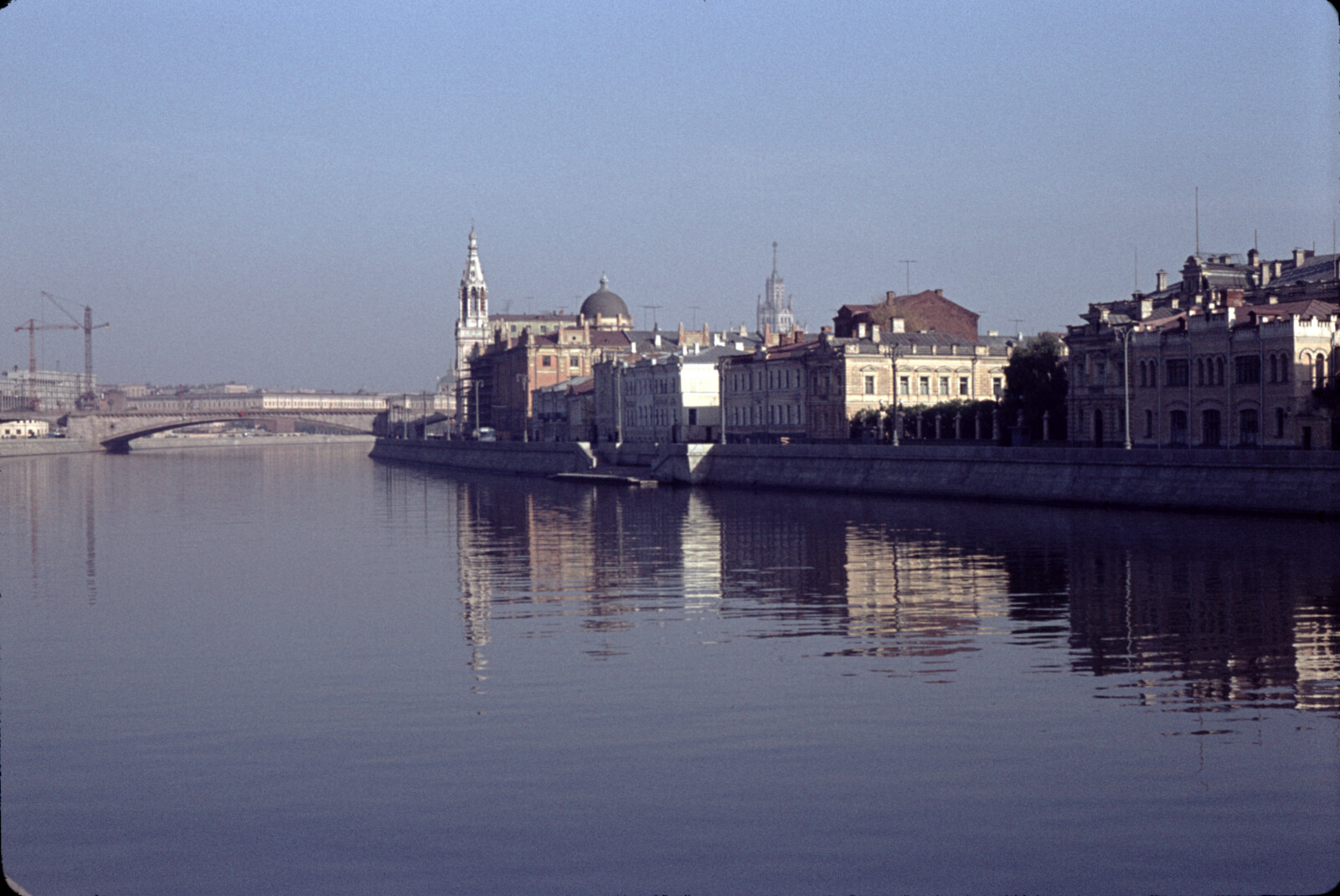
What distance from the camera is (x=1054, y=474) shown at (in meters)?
72.4

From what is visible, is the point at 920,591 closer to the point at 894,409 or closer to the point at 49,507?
the point at 894,409

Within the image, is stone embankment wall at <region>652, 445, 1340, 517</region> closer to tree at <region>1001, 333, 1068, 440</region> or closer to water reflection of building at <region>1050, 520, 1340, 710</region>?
water reflection of building at <region>1050, 520, 1340, 710</region>

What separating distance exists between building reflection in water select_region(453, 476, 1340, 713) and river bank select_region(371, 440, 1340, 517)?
5.01 ft

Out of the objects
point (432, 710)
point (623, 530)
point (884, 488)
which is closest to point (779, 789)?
point (432, 710)

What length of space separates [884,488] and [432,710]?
63293 millimetres

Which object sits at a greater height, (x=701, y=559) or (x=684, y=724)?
(x=701, y=559)

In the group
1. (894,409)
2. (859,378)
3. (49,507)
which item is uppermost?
(859,378)

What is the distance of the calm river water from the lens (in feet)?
54.5

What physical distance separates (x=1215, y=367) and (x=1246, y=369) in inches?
84.8

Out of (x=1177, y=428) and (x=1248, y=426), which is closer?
(x=1248, y=426)

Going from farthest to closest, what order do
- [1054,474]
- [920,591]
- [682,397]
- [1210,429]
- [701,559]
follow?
[682,397] → [1210,429] → [1054,474] → [701,559] → [920,591]

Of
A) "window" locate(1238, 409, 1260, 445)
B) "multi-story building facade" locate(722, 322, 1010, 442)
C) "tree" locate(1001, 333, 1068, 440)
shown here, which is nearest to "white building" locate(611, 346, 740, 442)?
"multi-story building facade" locate(722, 322, 1010, 442)

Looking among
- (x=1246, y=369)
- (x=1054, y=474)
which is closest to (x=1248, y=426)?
(x=1246, y=369)

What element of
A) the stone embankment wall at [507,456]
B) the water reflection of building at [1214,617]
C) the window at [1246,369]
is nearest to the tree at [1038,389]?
the window at [1246,369]
